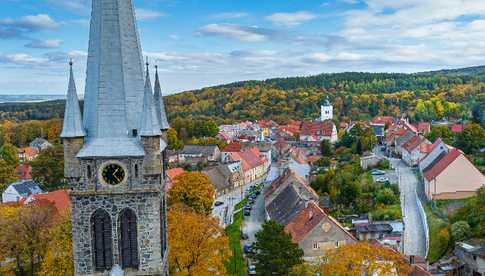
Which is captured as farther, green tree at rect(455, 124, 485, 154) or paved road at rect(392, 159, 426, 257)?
green tree at rect(455, 124, 485, 154)

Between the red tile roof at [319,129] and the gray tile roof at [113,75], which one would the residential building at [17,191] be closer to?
the gray tile roof at [113,75]

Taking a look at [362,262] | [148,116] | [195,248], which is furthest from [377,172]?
[148,116]

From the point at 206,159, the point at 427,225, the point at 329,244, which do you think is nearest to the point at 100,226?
the point at 329,244

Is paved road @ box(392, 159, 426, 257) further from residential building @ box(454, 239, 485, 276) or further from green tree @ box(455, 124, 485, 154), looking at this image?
green tree @ box(455, 124, 485, 154)

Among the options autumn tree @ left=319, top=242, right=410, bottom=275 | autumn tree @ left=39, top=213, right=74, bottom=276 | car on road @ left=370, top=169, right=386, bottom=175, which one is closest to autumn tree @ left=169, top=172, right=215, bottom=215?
autumn tree @ left=39, top=213, right=74, bottom=276

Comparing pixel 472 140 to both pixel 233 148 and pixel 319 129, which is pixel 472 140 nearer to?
pixel 233 148
